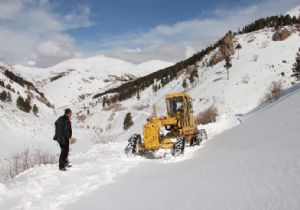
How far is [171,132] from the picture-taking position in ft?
54.7

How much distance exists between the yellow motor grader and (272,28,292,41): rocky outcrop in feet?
185

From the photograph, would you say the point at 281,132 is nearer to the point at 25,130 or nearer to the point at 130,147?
the point at 130,147

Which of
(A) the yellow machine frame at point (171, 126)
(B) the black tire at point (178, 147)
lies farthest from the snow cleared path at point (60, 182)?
(A) the yellow machine frame at point (171, 126)

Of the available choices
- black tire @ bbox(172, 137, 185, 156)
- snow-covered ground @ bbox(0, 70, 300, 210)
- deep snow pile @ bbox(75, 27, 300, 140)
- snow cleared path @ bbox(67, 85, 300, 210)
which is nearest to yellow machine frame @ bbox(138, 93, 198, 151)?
black tire @ bbox(172, 137, 185, 156)

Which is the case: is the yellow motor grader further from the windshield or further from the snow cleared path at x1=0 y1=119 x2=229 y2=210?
the snow cleared path at x1=0 y1=119 x2=229 y2=210

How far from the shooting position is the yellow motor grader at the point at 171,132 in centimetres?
1500

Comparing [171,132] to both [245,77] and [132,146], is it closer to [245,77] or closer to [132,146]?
[132,146]

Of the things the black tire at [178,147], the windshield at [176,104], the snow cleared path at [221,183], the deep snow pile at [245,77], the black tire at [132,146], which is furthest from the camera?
the deep snow pile at [245,77]

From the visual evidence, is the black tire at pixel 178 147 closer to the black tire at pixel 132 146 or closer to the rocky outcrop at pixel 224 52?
the black tire at pixel 132 146

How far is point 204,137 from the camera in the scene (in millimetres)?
18938

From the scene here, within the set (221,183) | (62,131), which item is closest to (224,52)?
(62,131)

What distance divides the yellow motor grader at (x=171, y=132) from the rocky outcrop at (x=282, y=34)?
56.5m

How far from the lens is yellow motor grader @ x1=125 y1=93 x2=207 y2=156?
49.2 ft

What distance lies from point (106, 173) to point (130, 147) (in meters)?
3.78
